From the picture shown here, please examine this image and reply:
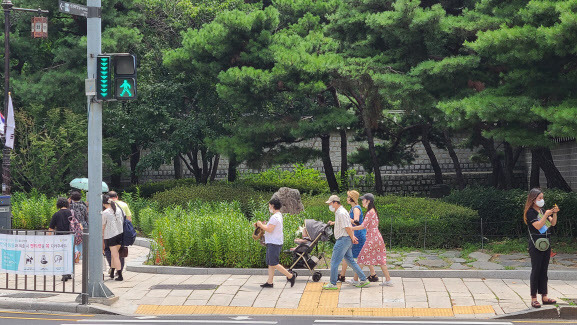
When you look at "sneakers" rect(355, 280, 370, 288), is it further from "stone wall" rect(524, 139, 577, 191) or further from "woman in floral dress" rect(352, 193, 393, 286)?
"stone wall" rect(524, 139, 577, 191)

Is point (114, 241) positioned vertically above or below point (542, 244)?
below

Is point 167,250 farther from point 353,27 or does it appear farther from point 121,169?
point 121,169

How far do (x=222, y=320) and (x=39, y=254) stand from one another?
11.5 feet

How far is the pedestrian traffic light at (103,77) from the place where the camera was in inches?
478

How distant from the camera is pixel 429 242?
56.7ft

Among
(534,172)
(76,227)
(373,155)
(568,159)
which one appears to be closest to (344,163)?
(373,155)

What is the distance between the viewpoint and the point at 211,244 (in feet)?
50.0

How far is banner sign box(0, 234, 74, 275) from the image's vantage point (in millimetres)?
12273

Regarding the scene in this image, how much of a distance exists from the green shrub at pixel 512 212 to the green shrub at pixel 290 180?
29.5ft

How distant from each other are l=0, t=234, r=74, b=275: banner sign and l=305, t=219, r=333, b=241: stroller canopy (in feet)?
14.2

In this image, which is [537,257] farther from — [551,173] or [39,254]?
[551,173]

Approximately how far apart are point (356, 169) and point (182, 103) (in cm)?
969

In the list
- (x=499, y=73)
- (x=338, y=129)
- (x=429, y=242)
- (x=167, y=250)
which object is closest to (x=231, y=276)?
(x=167, y=250)

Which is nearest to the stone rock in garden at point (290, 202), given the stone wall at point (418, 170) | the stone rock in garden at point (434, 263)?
the stone rock in garden at point (434, 263)
